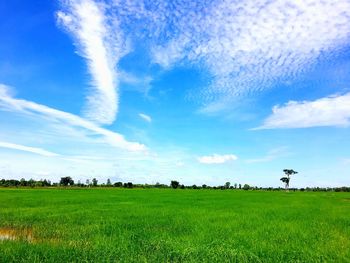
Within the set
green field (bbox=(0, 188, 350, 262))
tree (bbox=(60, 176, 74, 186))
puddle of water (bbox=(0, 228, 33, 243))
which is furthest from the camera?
tree (bbox=(60, 176, 74, 186))

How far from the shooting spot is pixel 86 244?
29.6ft

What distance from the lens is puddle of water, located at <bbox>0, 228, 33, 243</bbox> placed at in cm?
1014

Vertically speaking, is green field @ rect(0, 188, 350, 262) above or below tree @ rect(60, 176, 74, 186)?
below

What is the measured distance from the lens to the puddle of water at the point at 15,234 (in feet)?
33.3

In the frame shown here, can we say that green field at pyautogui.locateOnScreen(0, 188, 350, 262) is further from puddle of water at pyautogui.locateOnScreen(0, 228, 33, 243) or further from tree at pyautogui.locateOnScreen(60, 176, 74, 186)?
tree at pyautogui.locateOnScreen(60, 176, 74, 186)

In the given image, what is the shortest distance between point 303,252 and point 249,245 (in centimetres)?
131

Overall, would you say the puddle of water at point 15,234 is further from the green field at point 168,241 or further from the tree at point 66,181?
the tree at point 66,181

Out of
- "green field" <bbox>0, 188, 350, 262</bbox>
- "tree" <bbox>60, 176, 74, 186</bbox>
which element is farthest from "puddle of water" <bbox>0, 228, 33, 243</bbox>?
"tree" <bbox>60, 176, 74, 186</bbox>

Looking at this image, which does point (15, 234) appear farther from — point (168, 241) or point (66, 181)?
point (66, 181)

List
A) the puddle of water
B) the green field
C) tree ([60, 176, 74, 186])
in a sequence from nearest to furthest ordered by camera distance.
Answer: the green field
the puddle of water
tree ([60, 176, 74, 186])

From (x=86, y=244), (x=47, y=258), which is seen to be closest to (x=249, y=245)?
(x=86, y=244)

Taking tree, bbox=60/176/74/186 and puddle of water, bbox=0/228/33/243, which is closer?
puddle of water, bbox=0/228/33/243

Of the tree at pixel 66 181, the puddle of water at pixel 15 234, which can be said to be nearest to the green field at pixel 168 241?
the puddle of water at pixel 15 234

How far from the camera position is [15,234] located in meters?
11.0
